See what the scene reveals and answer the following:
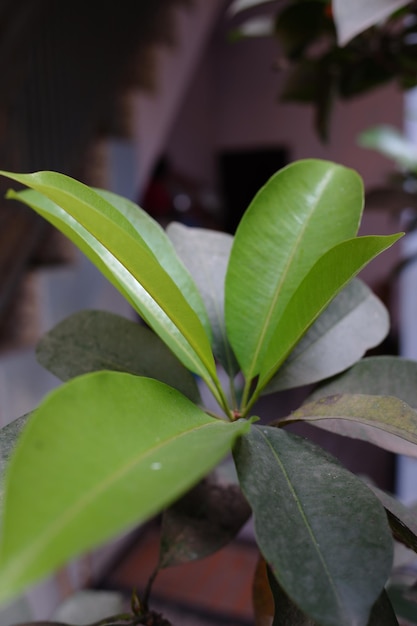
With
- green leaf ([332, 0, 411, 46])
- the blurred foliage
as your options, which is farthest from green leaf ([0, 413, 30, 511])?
the blurred foliage

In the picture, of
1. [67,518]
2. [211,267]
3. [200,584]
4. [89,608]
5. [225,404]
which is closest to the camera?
[67,518]

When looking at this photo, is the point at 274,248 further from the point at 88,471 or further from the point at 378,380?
the point at 88,471

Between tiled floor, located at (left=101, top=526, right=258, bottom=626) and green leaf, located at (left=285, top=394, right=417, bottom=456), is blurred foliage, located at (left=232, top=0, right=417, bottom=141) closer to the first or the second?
green leaf, located at (left=285, top=394, right=417, bottom=456)

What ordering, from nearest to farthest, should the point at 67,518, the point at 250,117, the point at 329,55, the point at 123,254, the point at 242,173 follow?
the point at 67,518 < the point at 123,254 < the point at 329,55 < the point at 250,117 < the point at 242,173

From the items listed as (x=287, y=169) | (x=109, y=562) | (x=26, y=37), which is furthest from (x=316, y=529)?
(x=109, y=562)

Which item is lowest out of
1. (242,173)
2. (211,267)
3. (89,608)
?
(242,173)

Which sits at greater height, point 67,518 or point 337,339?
point 67,518

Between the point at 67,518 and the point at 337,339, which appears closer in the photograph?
the point at 67,518

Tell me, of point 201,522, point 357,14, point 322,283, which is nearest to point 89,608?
point 201,522
